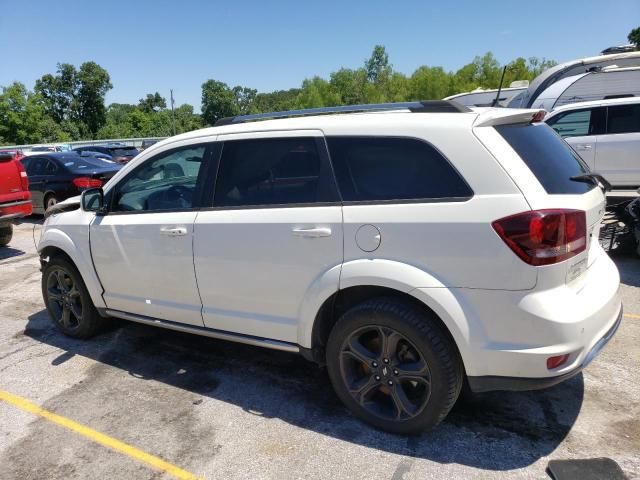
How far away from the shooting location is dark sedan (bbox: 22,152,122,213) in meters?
10.8

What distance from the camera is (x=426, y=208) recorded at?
8.52 ft

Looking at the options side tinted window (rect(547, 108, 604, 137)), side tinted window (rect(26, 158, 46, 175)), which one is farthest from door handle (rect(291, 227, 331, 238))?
side tinted window (rect(26, 158, 46, 175))

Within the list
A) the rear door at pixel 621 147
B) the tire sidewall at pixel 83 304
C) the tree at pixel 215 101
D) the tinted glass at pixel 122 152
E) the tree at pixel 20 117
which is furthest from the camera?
the tree at pixel 215 101

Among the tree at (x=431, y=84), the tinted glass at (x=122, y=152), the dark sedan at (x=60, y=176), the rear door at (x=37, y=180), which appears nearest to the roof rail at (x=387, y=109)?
the dark sedan at (x=60, y=176)

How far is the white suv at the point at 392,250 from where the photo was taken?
241 cm

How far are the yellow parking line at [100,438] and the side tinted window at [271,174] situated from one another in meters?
1.61

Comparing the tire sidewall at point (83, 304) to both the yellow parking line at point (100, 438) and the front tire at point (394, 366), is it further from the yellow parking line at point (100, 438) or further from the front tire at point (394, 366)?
the front tire at point (394, 366)

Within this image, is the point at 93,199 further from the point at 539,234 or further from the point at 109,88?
the point at 109,88

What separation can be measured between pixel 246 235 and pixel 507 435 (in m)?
1.96

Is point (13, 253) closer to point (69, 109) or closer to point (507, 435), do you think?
point (507, 435)

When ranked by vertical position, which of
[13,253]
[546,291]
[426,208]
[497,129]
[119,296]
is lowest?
[13,253]

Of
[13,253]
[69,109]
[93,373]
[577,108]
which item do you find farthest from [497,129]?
[69,109]

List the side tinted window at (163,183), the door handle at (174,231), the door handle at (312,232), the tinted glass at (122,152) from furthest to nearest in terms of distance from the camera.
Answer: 1. the tinted glass at (122,152)
2. the side tinted window at (163,183)
3. the door handle at (174,231)
4. the door handle at (312,232)

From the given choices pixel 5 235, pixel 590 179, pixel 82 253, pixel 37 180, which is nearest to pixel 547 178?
pixel 590 179
